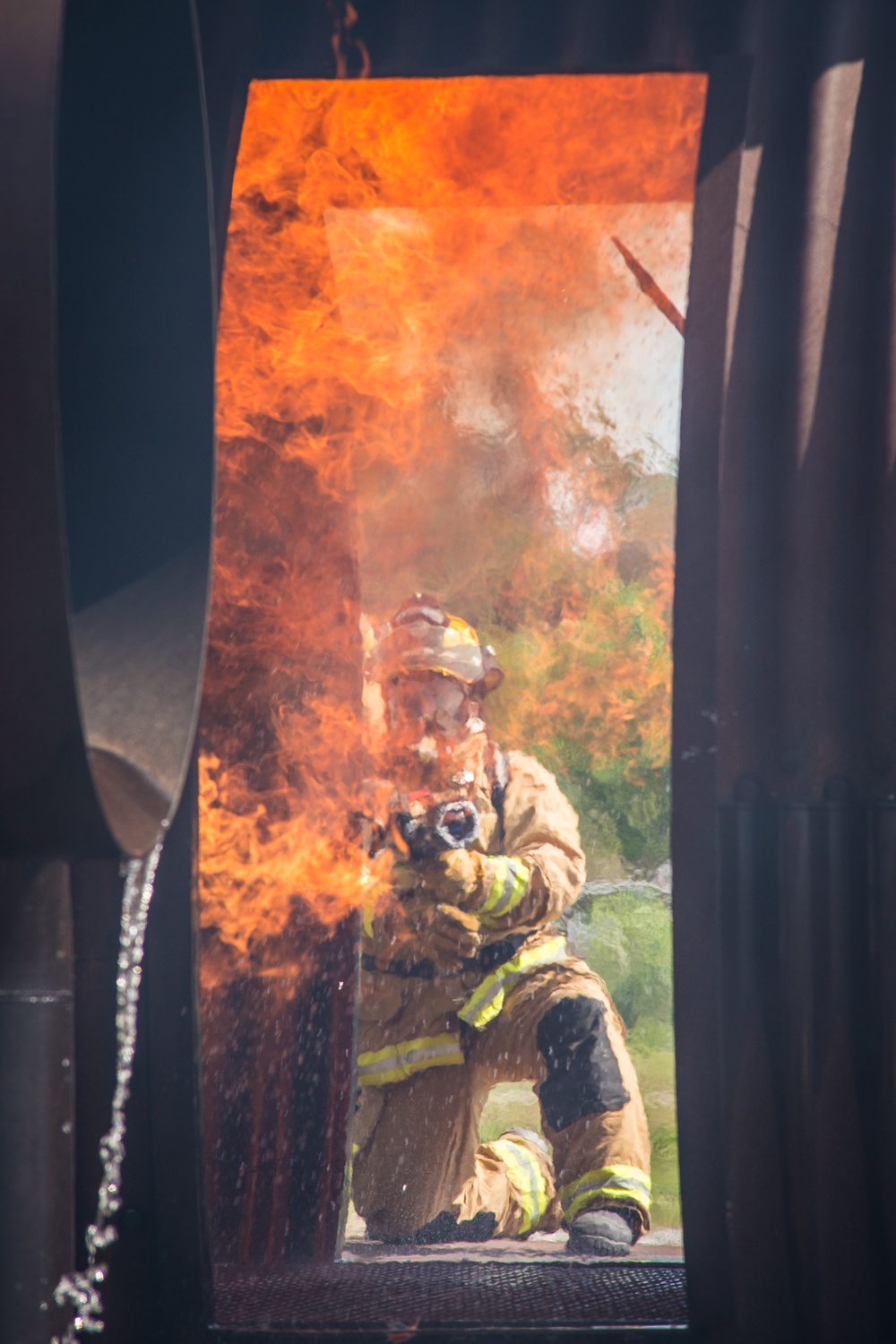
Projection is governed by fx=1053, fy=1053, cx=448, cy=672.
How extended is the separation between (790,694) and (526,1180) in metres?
2.36

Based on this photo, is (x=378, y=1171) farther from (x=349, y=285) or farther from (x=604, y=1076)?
(x=349, y=285)

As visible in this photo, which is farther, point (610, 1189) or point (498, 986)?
point (498, 986)

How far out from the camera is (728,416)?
247 cm

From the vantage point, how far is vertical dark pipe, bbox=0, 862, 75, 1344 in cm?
142

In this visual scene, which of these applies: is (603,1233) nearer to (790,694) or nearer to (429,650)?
(790,694)

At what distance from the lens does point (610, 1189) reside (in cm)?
323

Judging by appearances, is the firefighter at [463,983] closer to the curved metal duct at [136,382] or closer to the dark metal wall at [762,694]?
the dark metal wall at [762,694]

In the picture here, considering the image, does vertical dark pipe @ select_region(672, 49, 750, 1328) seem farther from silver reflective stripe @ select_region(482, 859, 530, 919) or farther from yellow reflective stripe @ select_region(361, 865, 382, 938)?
yellow reflective stripe @ select_region(361, 865, 382, 938)

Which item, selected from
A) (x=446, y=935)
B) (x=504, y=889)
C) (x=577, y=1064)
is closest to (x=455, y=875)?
(x=504, y=889)

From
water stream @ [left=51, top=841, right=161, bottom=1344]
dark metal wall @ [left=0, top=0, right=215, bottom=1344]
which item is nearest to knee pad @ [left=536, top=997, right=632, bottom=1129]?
water stream @ [left=51, top=841, right=161, bottom=1344]

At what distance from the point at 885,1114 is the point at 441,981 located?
5.96 ft

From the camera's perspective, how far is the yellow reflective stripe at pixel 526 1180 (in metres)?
3.80

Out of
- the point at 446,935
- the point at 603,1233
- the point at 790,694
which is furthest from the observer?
the point at 446,935

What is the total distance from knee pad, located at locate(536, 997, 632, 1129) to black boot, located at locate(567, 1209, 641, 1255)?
329 millimetres
